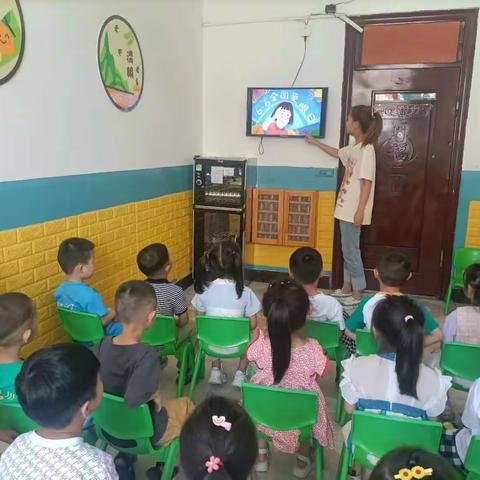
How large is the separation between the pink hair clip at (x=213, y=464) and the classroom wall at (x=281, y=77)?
3.65 metres

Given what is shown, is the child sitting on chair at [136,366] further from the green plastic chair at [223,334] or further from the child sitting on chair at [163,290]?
the child sitting on chair at [163,290]

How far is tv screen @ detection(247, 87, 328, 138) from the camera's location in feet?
13.9

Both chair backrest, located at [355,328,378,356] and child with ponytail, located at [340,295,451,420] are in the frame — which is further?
chair backrest, located at [355,328,378,356]

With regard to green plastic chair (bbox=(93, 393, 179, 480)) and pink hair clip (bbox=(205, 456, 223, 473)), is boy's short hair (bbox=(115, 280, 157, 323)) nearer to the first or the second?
green plastic chair (bbox=(93, 393, 179, 480))

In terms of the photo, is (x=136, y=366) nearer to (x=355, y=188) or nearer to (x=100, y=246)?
(x=100, y=246)

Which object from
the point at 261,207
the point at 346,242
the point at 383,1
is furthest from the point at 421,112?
the point at 261,207

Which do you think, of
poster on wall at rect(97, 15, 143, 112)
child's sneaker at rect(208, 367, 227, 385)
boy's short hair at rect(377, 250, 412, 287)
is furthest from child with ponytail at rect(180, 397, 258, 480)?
poster on wall at rect(97, 15, 143, 112)

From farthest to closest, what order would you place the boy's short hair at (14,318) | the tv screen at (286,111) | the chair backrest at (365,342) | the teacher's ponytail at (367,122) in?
the tv screen at (286,111) < the teacher's ponytail at (367,122) < the chair backrest at (365,342) < the boy's short hair at (14,318)

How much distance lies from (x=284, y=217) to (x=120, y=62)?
2.08 m

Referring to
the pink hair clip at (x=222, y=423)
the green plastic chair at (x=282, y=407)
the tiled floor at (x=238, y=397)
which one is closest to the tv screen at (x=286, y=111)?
the tiled floor at (x=238, y=397)

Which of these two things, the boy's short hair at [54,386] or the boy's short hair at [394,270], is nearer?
the boy's short hair at [54,386]

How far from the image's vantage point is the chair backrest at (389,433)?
53.0 inches

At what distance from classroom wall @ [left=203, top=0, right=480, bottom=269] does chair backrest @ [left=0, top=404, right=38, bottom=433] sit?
11.0 feet

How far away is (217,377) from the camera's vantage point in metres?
2.73
